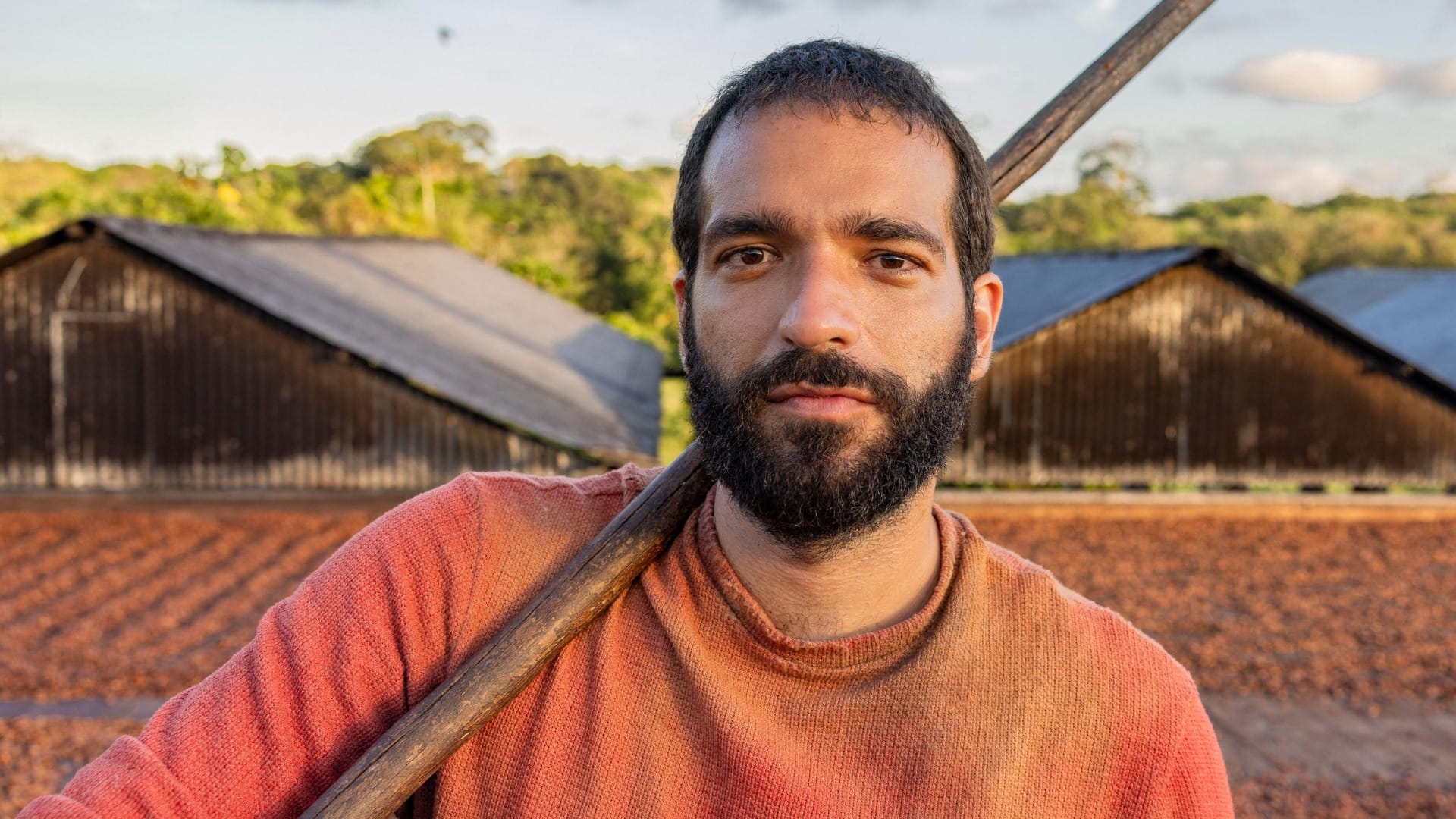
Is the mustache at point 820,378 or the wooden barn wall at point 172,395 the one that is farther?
the wooden barn wall at point 172,395

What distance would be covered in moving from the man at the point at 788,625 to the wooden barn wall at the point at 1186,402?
15153 millimetres

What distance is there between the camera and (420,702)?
1772 mm

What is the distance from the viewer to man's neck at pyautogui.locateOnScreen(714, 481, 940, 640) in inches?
74.5

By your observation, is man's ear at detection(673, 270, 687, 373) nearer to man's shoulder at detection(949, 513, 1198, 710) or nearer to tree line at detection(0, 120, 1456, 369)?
man's shoulder at detection(949, 513, 1198, 710)

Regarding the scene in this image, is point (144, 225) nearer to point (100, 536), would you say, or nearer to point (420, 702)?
point (100, 536)

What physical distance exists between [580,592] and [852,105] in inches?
33.6

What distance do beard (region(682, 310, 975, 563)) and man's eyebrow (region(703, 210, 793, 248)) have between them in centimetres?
19

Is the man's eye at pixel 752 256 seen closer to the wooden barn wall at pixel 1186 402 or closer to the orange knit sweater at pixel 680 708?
the orange knit sweater at pixel 680 708

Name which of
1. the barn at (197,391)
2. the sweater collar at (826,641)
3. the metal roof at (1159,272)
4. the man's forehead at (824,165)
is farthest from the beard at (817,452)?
the barn at (197,391)

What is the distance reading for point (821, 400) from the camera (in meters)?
1.78

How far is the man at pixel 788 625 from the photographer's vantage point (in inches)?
69.6

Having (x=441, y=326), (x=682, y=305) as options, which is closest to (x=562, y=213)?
(x=441, y=326)

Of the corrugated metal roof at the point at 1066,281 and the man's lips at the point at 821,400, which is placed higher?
the corrugated metal roof at the point at 1066,281

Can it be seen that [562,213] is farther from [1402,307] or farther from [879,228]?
[879,228]
